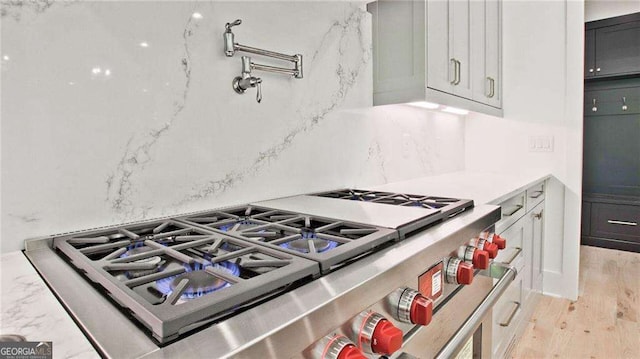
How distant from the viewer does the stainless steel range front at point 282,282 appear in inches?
17.3

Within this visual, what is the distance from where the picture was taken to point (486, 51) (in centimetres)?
233

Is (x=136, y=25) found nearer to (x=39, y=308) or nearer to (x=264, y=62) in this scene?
(x=264, y=62)

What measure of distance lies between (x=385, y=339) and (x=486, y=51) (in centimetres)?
222

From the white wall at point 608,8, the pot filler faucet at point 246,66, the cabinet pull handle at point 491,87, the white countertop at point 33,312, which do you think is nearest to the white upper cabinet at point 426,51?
the cabinet pull handle at point 491,87

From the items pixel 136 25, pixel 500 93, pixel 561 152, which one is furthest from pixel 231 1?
pixel 561 152

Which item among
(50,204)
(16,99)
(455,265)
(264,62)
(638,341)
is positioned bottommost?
(638,341)

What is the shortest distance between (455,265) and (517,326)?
4.47 feet

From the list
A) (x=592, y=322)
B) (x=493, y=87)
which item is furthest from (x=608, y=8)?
(x=592, y=322)

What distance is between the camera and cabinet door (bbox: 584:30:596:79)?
3617 mm

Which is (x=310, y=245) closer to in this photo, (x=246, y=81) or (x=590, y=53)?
(x=246, y=81)

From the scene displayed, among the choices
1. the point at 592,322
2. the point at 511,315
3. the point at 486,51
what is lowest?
the point at 592,322

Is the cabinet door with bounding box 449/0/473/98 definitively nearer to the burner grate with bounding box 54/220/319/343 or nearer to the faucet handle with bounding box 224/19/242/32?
the faucet handle with bounding box 224/19/242/32

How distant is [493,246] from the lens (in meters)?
A: 1.03

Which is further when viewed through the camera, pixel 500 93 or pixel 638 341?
pixel 500 93
